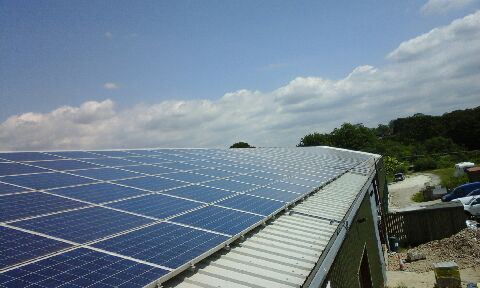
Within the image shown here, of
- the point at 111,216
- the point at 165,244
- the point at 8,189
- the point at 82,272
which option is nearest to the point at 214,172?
the point at 111,216

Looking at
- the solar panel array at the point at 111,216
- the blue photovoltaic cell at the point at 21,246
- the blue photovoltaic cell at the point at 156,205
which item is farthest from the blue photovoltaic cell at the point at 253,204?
the blue photovoltaic cell at the point at 21,246

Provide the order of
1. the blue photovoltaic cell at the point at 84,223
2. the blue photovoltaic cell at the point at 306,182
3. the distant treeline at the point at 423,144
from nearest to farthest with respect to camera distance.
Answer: the blue photovoltaic cell at the point at 84,223 → the blue photovoltaic cell at the point at 306,182 → the distant treeline at the point at 423,144

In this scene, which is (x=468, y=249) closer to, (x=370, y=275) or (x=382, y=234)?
(x=382, y=234)

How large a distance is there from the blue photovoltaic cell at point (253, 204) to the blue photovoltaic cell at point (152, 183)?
75.4 inches

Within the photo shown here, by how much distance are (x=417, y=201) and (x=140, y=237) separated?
5146 cm

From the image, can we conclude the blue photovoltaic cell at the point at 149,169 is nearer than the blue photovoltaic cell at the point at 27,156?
No

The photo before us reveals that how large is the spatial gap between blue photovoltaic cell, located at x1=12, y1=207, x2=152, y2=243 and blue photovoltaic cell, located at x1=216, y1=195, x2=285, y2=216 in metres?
3.68

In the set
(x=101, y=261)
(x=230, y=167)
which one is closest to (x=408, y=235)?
(x=230, y=167)

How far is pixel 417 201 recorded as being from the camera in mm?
51656

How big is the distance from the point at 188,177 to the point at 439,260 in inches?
775

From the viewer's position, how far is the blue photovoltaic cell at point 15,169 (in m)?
10.3

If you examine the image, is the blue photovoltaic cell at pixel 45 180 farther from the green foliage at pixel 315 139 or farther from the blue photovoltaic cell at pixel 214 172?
the green foliage at pixel 315 139

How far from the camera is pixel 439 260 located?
2550 centimetres

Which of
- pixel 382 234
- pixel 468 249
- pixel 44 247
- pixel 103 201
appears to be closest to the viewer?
pixel 44 247
